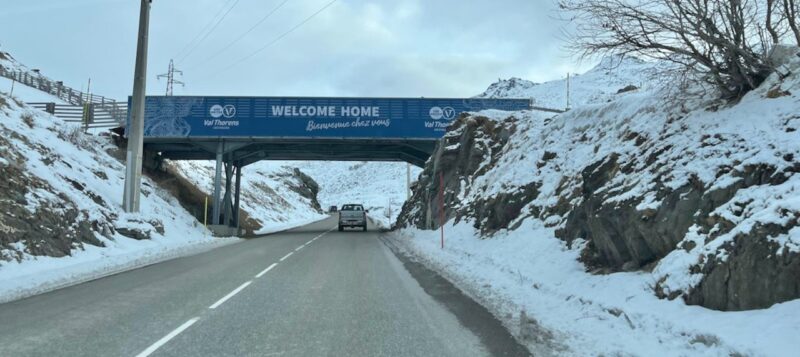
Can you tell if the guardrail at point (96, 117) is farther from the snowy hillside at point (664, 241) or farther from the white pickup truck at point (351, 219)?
the snowy hillside at point (664, 241)

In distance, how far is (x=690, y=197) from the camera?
7.67 metres

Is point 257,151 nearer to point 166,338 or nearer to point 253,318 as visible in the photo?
point 253,318

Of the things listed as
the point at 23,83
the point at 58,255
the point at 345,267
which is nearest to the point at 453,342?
the point at 345,267

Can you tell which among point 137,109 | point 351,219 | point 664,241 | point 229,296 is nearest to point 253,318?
point 229,296

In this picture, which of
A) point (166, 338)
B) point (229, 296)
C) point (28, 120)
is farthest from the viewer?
point (28, 120)

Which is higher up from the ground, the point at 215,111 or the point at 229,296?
the point at 215,111

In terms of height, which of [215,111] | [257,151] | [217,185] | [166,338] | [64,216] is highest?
[215,111]

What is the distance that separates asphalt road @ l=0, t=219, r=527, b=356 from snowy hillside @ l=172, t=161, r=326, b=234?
107ft

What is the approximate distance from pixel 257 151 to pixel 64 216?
2191 cm

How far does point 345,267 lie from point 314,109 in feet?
63.0

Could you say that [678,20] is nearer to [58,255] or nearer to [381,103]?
[58,255]

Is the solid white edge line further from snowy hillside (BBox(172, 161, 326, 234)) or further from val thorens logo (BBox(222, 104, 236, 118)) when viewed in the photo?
snowy hillside (BBox(172, 161, 326, 234))

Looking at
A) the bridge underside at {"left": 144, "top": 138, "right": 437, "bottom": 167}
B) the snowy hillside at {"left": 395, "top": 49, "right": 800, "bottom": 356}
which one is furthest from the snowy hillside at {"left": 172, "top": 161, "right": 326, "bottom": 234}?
the snowy hillside at {"left": 395, "top": 49, "right": 800, "bottom": 356}

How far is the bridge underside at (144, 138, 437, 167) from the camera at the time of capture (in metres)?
33.2
